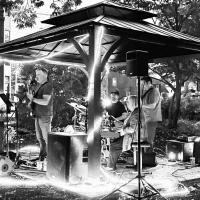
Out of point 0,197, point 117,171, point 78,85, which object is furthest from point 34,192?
point 78,85

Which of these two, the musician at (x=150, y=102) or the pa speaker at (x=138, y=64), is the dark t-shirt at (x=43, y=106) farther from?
the pa speaker at (x=138, y=64)

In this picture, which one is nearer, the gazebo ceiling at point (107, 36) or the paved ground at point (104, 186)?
Result: the paved ground at point (104, 186)

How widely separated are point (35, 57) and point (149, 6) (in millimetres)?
7616

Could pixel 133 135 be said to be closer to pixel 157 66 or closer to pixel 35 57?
pixel 35 57

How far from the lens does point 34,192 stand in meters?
6.73

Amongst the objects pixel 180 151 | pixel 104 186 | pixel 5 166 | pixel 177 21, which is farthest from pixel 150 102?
pixel 177 21

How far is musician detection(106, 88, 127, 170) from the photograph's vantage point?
869cm

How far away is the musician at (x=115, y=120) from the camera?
8.69 meters

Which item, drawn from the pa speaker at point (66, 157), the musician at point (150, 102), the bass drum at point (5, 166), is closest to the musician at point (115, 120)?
the musician at point (150, 102)

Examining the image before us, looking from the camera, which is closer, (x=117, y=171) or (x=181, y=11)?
(x=117, y=171)

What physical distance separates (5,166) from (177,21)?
41.3 feet

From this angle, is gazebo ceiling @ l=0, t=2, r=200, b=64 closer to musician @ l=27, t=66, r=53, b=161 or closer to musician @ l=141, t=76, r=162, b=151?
musician @ l=27, t=66, r=53, b=161

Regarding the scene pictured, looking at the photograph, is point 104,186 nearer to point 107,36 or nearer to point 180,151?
point 180,151

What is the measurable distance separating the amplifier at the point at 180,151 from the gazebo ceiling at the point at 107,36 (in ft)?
8.49
